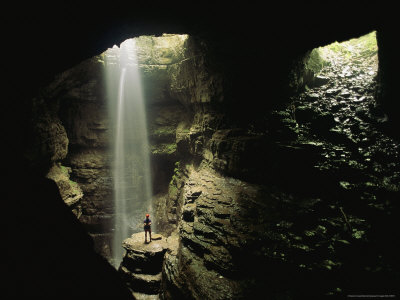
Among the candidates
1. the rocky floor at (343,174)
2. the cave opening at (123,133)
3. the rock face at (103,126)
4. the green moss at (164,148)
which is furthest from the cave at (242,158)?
the green moss at (164,148)

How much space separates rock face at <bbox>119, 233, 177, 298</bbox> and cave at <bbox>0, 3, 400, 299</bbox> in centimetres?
6

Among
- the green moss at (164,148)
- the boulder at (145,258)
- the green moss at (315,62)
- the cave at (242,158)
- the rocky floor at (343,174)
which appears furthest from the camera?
the green moss at (164,148)

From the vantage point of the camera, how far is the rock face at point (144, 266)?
8281mm

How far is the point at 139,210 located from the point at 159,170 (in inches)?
129

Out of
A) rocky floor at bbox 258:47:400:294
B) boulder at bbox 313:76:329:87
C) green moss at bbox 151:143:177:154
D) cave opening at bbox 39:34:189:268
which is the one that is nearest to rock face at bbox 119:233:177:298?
cave opening at bbox 39:34:189:268

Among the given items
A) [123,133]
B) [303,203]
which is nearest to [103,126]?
[123,133]

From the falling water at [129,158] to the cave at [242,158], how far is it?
300 cm

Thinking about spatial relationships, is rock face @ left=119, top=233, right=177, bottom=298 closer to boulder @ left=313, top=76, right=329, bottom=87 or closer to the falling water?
the falling water

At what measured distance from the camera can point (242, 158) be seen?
7.82 metres

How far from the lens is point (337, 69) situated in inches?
336

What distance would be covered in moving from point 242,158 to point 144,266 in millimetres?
6379

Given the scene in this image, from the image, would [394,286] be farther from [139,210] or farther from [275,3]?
[139,210]

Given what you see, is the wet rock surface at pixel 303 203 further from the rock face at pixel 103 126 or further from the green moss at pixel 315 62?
the rock face at pixel 103 126

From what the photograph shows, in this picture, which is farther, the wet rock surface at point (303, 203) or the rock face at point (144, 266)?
the rock face at point (144, 266)
